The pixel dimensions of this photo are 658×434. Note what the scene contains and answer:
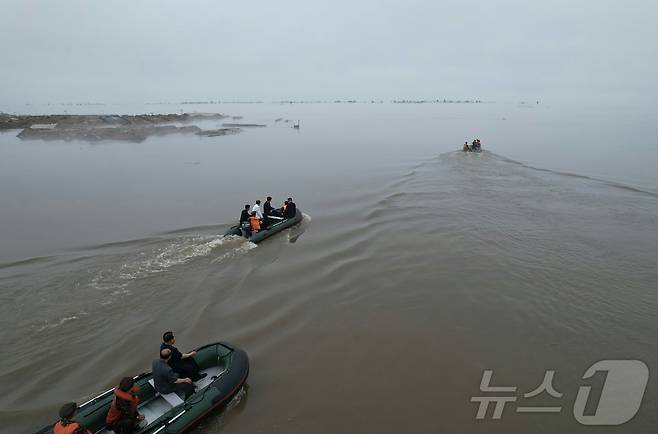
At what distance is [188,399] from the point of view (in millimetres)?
7594

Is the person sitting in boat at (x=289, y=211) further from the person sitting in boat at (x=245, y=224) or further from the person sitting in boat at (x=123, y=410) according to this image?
the person sitting in boat at (x=123, y=410)

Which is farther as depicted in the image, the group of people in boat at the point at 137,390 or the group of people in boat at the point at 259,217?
the group of people in boat at the point at 259,217

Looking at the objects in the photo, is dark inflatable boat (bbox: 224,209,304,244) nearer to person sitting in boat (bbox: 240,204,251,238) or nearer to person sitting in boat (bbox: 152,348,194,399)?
person sitting in boat (bbox: 240,204,251,238)

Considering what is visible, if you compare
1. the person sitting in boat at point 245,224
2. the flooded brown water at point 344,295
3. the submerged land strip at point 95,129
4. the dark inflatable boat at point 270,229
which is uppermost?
the submerged land strip at point 95,129

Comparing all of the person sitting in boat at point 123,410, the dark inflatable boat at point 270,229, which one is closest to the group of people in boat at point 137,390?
the person sitting in boat at point 123,410

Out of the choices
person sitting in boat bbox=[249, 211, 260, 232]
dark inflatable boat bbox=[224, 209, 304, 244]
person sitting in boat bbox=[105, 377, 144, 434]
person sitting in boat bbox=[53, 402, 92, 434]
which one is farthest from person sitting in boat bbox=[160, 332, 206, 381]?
person sitting in boat bbox=[249, 211, 260, 232]

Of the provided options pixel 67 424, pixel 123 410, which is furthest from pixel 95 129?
pixel 67 424

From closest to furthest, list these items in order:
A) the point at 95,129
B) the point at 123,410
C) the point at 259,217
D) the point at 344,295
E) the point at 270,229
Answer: the point at 123,410, the point at 344,295, the point at 270,229, the point at 259,217, the point at 95,129

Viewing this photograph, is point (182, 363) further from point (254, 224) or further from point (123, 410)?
point (254, 224)

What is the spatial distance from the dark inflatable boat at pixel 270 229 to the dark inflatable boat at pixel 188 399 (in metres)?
7.95

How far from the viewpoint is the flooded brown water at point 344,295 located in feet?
28.3

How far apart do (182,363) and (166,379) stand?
2.01ft

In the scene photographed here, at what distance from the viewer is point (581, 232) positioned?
18547 millimetres

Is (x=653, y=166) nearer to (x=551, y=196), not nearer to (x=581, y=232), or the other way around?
(x=551, y=196)
